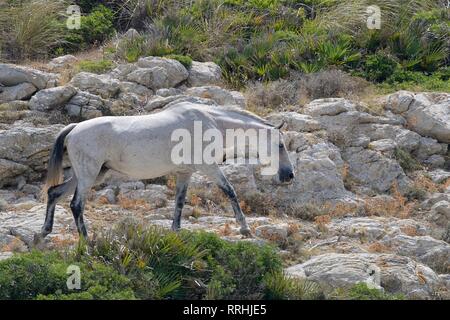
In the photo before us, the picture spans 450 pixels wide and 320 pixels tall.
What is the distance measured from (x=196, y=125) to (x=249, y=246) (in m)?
2.29

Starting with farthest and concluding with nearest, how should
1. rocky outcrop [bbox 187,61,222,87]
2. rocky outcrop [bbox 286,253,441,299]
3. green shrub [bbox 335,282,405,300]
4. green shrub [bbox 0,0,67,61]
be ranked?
green shrub [bbox 0,0,67,61] < rocky outcrop [bbox 187,61,222,87] < rocky outcrop [bbox 286,253,441,299] < green shrub [bbox 335,282,405,300]

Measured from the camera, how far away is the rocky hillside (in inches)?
679

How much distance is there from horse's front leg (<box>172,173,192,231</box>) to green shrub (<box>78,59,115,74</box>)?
6.06 metres

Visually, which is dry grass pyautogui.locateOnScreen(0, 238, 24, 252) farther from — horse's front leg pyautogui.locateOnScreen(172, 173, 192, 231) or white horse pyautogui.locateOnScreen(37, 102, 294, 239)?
horse's front leg pyautogui.locateOnScreen(172, 173, 192, 231)

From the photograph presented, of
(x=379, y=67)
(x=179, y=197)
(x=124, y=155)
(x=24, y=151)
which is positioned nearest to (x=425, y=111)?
(x=379, y=67)

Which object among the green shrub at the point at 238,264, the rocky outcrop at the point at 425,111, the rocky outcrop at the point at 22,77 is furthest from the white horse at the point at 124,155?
the rocky outcrop at the point at 425,111

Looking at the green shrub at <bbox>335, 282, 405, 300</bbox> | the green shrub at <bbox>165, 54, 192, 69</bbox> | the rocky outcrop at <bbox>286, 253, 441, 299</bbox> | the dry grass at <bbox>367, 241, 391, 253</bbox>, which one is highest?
the green shrub at <bbox>335, 282, 405, 300</bbox>

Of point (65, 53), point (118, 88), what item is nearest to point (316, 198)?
point (118, 88)

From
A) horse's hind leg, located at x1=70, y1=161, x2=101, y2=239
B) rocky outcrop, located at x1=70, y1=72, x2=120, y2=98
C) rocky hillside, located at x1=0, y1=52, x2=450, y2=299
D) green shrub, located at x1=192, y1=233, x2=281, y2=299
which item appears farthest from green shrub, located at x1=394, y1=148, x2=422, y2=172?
horse's hind leg, located at x1=70, y1=161, x2=101, y2=239

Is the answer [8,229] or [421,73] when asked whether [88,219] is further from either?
[421,73]

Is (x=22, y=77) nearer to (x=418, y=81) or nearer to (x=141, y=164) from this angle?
(x=141, y=164)

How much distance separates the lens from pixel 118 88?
21891mm

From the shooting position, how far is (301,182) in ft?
65.2

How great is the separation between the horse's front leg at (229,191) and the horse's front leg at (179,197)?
45 centimetres
